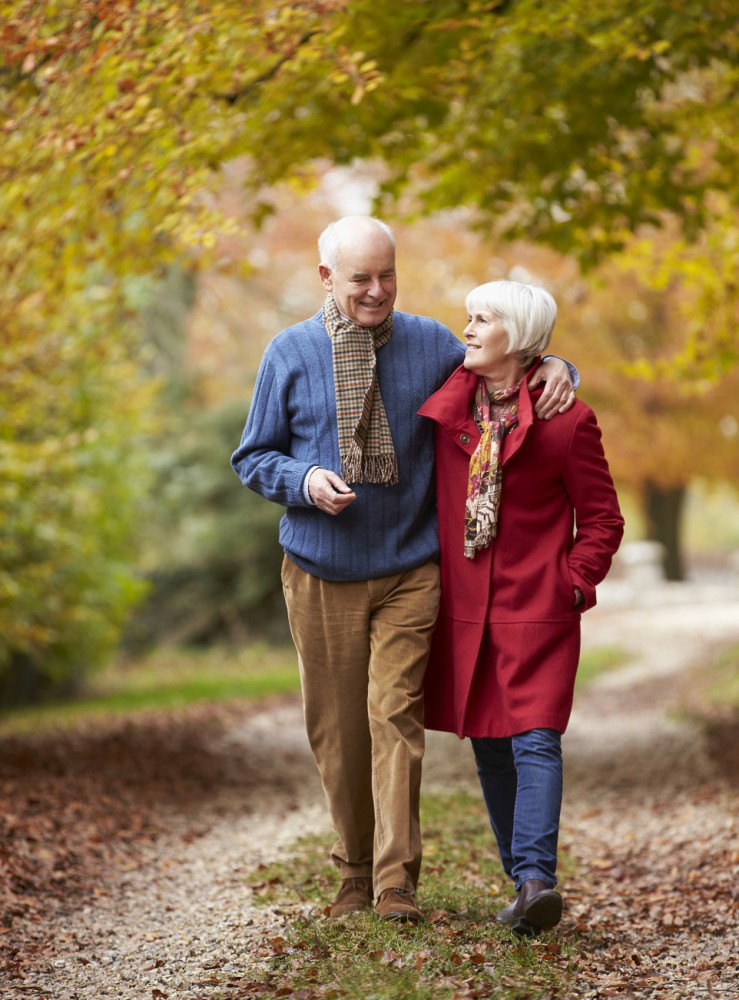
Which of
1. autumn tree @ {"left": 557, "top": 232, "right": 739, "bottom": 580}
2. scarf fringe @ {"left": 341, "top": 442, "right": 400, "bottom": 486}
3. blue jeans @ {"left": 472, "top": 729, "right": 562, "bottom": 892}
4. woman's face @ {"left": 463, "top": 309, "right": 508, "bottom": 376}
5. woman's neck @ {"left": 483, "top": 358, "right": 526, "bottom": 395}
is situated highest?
woman's face @ {"left": 463, "top": 309, "right": 508, "bottom": 376}

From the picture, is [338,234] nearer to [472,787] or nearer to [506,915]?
[506,915]

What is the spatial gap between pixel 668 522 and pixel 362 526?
72.8ft

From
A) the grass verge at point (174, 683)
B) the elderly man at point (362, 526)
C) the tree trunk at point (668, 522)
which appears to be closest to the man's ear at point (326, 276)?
the elderly man at point (362, 526)

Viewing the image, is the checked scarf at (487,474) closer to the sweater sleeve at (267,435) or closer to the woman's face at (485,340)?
the woman's face at (485,340)

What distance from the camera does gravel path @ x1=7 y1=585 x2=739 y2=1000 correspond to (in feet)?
11.9

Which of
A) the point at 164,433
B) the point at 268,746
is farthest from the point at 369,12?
the point at 164,433

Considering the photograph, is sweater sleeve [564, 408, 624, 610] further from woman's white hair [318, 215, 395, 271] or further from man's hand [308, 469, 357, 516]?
woman's white hair [318, 215, 395, 271]

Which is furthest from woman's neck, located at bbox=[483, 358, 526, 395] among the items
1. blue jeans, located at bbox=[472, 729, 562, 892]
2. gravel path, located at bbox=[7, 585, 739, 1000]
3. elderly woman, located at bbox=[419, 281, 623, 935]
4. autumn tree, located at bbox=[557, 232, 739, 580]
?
autumn tree, located at bbox=[557, 232, 739, 580]

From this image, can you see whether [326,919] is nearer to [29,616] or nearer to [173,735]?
[173,735]

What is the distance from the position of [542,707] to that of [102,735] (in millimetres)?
6255

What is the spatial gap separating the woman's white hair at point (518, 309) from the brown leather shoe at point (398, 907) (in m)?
1.63

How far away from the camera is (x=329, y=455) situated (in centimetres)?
371

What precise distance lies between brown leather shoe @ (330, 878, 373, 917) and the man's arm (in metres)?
1.57

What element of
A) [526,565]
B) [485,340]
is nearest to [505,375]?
[485,340]
